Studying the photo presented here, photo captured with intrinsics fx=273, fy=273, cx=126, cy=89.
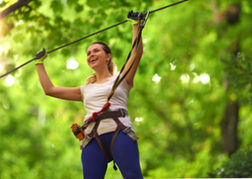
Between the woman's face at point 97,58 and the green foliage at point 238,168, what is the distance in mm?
2898

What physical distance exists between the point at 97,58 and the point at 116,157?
35.6 inches

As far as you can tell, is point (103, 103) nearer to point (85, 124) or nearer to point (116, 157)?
point (85, 124)

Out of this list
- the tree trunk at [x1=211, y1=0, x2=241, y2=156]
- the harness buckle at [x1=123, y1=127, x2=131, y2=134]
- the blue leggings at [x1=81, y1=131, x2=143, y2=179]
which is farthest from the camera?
the tree trunk at [x1=211, y1=0, x2=241, y2=156]

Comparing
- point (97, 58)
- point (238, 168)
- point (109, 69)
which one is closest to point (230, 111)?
point (238, 168)

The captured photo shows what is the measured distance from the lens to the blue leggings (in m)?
2.02

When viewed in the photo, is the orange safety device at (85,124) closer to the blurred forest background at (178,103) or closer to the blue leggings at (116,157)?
the blue leggings at (116,157)

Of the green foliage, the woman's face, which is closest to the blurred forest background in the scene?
the green foliage

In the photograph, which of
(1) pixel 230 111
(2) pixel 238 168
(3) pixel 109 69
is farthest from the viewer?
(1) pixel 230 111

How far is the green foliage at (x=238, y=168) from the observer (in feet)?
13.5

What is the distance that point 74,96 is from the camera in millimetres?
2557

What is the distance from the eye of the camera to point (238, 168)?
4.25m

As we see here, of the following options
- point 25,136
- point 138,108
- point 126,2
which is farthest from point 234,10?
point 25,136

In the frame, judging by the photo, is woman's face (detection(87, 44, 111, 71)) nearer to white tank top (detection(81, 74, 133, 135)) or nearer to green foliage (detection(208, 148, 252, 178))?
white tank top (detection(81, 74, 133, 135))

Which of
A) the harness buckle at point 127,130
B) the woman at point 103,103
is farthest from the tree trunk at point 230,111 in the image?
the harness buckle at point 127,130
